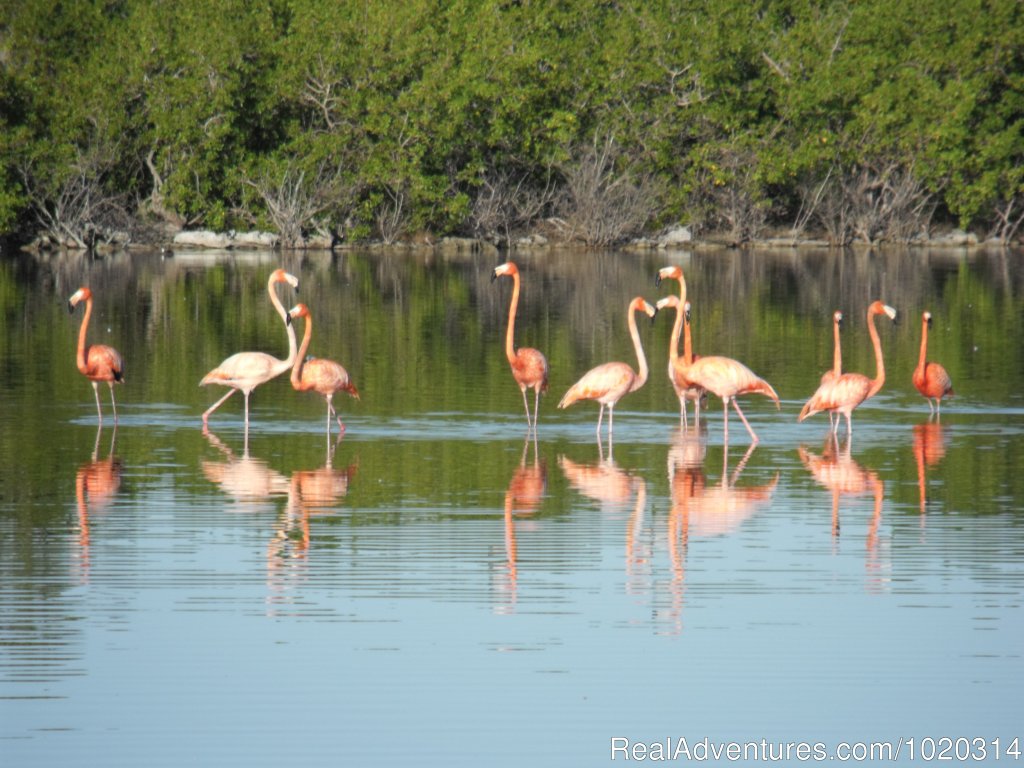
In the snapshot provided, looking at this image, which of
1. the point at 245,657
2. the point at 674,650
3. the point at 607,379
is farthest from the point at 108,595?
the point at 607,379

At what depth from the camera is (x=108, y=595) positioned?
775cm

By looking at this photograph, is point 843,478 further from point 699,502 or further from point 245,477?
point 245,477

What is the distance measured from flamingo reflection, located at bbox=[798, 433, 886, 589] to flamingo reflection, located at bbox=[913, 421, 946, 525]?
0.25 meters

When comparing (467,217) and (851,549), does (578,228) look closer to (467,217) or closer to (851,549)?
(467,217)

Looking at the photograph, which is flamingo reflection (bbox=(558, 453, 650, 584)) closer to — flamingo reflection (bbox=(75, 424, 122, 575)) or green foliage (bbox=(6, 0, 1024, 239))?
flamingo reflection (bbox=(75, 424, 122, 575))

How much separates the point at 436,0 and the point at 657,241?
27.5ft

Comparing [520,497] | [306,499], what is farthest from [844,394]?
[306,499]

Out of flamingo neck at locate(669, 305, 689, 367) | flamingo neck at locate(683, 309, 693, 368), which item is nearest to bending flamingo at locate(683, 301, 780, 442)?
flamingo neck at locate(683, 309, 693, 368)

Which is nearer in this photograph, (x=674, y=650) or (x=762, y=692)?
(x=762, y=692)

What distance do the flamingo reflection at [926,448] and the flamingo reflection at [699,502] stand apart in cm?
89

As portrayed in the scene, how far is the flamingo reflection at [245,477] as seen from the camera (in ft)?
34.1

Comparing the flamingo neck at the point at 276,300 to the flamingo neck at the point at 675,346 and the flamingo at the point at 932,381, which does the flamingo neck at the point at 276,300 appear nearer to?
the flamingo neck at the point at 675,346

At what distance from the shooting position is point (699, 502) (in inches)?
403

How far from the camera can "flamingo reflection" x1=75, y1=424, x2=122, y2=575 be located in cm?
923
